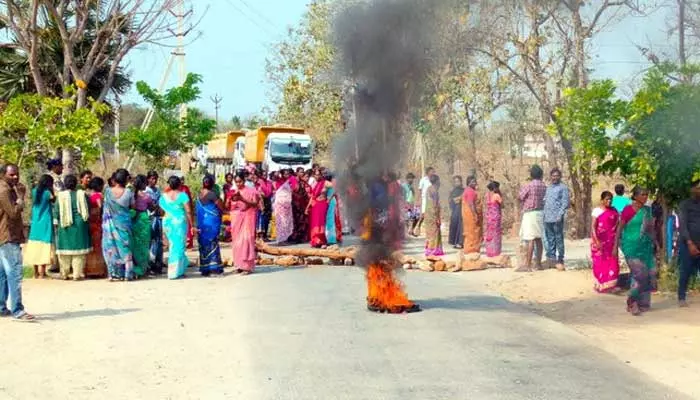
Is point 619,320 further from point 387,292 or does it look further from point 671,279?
point 387,292

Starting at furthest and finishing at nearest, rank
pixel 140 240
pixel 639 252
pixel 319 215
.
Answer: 1. pixel 319 215
2. pixel 140 240
3. pixel 639 252

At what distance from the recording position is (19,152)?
53.4 ft

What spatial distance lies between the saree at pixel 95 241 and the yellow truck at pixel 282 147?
23.6 meters

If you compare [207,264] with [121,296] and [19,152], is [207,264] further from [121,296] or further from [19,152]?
[19,152]

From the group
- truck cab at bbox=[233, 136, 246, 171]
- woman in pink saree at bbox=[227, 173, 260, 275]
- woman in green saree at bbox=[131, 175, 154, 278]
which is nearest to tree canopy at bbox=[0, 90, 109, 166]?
woman in green saree at bbox=[131, 175, 154, 278]

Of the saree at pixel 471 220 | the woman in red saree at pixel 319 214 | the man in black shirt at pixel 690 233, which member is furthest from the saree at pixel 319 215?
the man in black shirt at pixel 690 233

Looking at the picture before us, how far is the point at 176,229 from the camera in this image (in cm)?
1484

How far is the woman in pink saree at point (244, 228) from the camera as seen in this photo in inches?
613

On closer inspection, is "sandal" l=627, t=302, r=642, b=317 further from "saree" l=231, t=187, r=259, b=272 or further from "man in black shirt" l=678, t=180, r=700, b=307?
"saree" l=231, t=187, r=259, b=272

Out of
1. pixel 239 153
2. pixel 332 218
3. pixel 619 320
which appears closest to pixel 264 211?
pixel 332 218

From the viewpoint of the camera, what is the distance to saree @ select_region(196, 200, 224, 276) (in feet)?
50.0

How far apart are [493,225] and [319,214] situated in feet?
13.6

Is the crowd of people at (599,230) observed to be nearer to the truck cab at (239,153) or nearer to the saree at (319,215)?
the saree at (319,215)

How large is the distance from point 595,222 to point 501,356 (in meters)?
5.30
